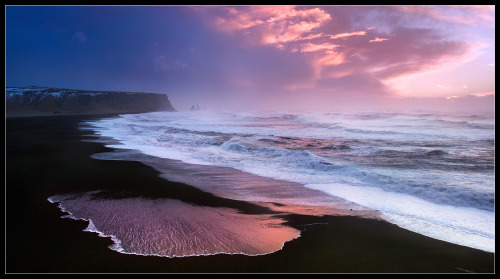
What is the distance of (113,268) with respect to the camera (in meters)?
2.91

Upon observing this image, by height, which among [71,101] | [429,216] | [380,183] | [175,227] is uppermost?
[71,101]

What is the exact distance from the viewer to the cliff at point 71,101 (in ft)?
345

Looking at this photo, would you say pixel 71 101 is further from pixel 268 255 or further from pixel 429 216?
pixel 429 216

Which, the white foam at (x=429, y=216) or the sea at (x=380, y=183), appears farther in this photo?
the sea at (x=380, y=183)

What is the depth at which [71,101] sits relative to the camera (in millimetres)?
119125

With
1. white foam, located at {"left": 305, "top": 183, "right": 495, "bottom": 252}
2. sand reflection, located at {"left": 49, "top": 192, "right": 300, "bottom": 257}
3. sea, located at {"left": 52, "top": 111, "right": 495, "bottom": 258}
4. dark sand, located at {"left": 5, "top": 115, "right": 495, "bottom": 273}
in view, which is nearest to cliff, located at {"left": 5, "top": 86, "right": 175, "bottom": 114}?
sea, located at {"left": 52, "top": 111, "right": 495, "bottom": 258}

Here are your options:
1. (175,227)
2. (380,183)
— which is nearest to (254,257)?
(175,227)

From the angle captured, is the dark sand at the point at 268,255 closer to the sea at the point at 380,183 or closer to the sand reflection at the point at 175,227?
the sand reflection at the point at 175,227

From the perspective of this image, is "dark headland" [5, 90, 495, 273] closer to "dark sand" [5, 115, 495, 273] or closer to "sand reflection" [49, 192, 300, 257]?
"dark sand" [5, 115, 495, 273]

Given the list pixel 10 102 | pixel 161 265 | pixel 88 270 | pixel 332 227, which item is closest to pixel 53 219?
pixel 88 270

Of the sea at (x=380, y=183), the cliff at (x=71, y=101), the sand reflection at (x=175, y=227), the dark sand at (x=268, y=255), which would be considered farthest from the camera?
the cliff at (x=71, y=101)

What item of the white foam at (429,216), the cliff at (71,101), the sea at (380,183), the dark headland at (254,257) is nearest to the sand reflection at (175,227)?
the dark headland at (254,257)

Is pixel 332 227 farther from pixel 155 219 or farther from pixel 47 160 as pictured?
pixel 47 160

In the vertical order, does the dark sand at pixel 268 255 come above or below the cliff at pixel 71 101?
below
